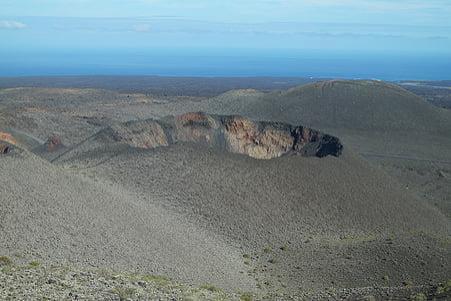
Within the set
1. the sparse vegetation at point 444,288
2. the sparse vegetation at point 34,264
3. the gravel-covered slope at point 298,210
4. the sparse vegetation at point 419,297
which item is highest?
the sparse vegetation at point 444,288

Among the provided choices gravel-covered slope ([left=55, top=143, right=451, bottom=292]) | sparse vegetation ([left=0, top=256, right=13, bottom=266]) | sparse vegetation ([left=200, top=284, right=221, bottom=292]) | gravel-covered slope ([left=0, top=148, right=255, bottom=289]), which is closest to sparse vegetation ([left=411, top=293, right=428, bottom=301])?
sparse vegetation ([left=200, top=284, right=221, bottom=292])

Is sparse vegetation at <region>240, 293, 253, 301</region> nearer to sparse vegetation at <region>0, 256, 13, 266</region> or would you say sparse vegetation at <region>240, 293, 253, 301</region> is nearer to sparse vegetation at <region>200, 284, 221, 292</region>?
sparse vegetation at <region>200, 284, 221, 292</region>

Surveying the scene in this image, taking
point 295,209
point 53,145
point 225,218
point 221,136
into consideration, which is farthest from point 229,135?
point 53,145

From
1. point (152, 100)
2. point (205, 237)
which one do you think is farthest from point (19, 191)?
point (152, 100)

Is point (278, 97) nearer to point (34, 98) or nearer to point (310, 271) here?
point (34, 98)

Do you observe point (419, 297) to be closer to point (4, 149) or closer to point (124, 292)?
point (124, 292)

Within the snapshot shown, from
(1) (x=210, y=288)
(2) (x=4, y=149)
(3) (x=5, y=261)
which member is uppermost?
(2) (x=4, y=149)

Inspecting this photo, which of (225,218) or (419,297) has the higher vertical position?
(419,297)

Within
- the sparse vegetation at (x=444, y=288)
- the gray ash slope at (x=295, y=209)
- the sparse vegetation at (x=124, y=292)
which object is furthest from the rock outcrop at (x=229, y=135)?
the sparse vegetation at (x=124, y=292)

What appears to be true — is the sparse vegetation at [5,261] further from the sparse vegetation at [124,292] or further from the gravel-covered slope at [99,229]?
the sparse vegetation at [124,292]
